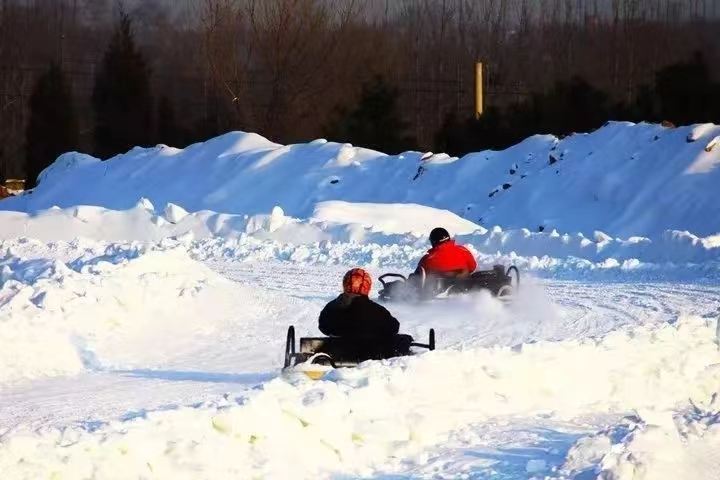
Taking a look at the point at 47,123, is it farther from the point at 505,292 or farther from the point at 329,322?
the point at 329,322

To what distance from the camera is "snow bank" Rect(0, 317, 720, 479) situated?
693cm

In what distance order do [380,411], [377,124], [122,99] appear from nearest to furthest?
[380,411]
[377,124]
[122,99]

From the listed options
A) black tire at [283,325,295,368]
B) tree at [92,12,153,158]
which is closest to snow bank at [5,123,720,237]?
tree at [92,12,153,158]

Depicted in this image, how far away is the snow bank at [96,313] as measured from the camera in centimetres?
1259

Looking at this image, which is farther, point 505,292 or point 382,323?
point 505,292

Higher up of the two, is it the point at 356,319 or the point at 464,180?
the point at 464,180

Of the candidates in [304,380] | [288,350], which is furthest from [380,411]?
[288,350]

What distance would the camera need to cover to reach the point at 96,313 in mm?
14820

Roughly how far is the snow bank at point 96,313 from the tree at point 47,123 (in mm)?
42304

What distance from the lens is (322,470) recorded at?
7.42 meters

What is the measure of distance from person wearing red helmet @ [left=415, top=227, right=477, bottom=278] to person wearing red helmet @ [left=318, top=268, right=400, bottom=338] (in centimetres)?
591

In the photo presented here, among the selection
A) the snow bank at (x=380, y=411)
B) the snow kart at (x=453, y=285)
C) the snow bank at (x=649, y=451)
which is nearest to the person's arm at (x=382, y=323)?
the snow bank at (x=380, y=411)

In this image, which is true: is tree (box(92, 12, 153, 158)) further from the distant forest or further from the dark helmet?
the dark helmet

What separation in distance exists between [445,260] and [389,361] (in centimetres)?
726
